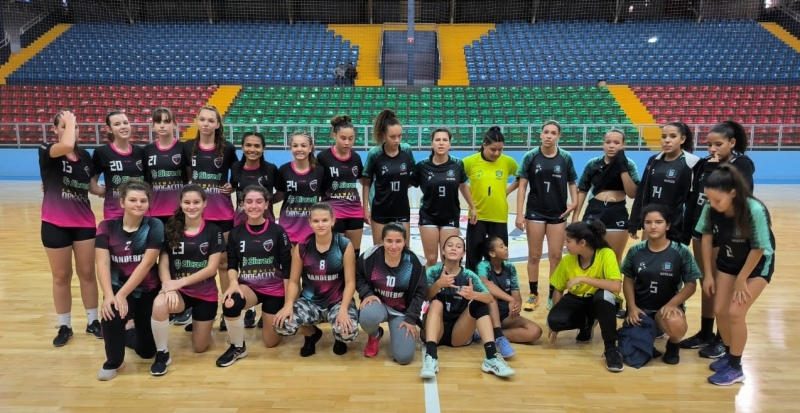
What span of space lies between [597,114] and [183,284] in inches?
485

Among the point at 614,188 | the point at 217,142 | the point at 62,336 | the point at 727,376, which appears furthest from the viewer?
the point at 614,188

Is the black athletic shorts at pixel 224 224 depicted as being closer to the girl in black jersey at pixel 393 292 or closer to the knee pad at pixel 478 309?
the girl in black jersey at pixel 393 292

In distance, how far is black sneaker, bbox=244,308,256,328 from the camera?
3707 millimetres

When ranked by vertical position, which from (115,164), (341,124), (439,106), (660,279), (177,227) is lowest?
(660,279)

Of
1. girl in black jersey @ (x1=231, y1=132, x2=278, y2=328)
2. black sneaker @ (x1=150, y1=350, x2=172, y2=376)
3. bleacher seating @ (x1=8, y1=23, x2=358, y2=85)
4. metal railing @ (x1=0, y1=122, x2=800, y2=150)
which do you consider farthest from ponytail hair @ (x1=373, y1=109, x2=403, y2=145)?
bleacher seating @ (x1=8, y1=23, x2=358, y2=85)

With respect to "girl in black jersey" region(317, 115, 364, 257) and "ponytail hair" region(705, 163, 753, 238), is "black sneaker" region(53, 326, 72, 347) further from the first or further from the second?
"ponytail hair" region(705, 163, 753, 238)

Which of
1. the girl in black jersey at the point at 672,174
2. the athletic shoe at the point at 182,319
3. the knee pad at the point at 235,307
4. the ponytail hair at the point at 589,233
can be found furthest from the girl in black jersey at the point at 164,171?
the girl in black jersey at the point at 672,174

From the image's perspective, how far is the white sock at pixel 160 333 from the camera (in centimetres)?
299

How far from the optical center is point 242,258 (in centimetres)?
327

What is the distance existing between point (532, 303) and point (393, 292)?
4.60 ft

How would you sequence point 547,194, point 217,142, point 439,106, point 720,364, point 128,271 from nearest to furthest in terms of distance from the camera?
point 720,364, point 128,271, point 217,142, point 547,194, point 439,106

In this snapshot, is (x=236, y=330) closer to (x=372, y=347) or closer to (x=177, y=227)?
(x=177, y=227)

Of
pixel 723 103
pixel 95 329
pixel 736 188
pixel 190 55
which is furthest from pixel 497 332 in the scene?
pixel 190 55

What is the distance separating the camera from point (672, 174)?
3.46 metres
